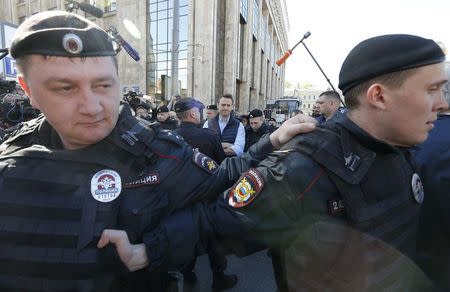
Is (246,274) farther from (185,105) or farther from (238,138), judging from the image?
(238,138)

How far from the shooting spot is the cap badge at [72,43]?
0.99 m

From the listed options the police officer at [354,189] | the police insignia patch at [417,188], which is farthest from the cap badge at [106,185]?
the police insignia patch at [417,188]

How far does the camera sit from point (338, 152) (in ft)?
3.56

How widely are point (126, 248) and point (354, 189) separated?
2.73 ft

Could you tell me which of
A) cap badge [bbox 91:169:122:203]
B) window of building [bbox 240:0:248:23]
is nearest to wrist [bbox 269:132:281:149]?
cap badge [bbox 91:169:122:203]

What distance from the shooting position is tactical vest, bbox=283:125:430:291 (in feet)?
3.39

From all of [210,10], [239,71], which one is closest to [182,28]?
[210,10]

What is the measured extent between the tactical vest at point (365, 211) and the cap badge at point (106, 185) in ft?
2.24

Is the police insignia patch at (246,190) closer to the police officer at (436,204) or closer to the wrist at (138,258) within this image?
the wrist at (138,258)

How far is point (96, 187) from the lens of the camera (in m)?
1.04

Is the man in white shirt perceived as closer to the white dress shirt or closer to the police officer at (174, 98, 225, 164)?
the white dress shirt

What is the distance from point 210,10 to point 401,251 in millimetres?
17082

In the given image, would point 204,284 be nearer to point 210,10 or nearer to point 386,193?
Answer: point 386,193

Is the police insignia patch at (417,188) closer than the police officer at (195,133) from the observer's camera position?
Yes
